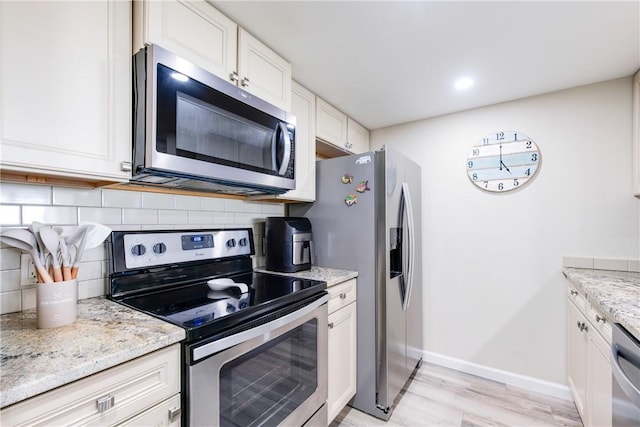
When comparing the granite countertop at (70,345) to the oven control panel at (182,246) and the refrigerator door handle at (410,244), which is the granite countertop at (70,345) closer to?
the oven control panel at (182,246)

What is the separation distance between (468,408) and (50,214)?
103 inches

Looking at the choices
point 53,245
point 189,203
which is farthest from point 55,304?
point 189,203

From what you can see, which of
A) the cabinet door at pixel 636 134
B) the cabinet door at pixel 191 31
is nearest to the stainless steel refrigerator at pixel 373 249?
the cabinet door at pixel 191 31

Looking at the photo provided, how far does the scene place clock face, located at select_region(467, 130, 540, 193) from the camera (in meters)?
2.20

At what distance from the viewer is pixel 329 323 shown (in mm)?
1619

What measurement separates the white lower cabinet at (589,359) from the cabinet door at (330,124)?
1.91 meters

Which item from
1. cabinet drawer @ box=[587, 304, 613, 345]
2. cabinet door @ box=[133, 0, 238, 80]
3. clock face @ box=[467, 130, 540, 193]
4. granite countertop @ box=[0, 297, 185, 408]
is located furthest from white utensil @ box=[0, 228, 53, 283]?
clock face @ box=[467, 130, 540, 193]

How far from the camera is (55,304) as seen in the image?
0.87m

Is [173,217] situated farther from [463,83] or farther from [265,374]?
[463,83]

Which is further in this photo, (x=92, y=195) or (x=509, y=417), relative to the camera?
(x=509, y=417)

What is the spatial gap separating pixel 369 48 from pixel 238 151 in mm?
977

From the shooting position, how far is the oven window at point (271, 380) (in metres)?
1.01

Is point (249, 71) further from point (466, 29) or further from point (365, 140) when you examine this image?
point (365, 140)

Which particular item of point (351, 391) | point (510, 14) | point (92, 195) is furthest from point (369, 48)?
point (351, 391)
